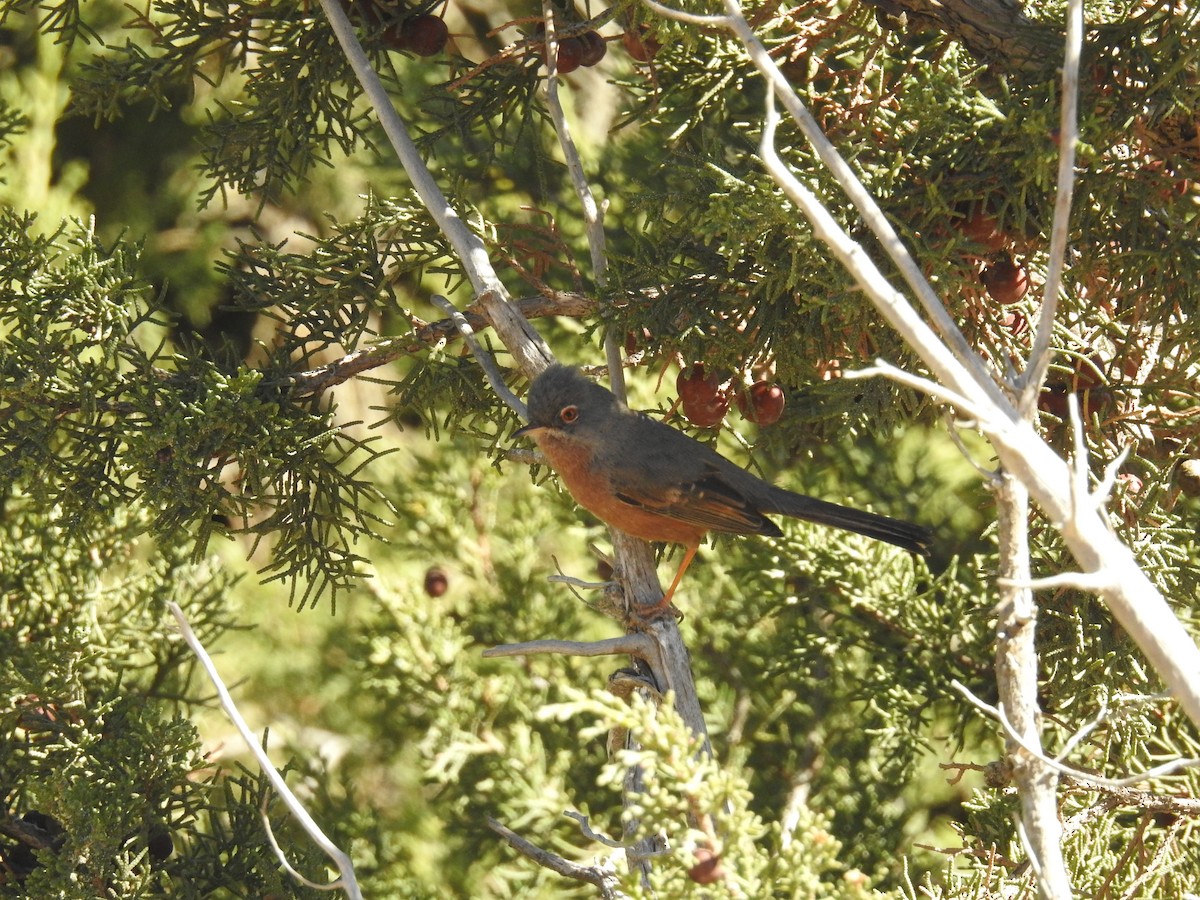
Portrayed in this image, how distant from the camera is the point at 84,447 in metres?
2.64

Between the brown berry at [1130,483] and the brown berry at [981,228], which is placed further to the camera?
the brown berry at [1130,483]

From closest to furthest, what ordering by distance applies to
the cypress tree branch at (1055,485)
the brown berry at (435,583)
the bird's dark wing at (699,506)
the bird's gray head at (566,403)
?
the cypress tree branch at (1055,485)
the bird's gray head at (566,403)
the bird's dark wing at (699,506)
the brown berry at (435,583)

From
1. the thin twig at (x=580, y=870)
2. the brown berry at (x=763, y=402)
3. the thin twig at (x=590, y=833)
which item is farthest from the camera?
the brown berry at (x=763, y=402)

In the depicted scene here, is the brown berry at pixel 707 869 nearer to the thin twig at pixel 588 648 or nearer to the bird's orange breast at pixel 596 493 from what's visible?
the thin twig at pixel 588 648

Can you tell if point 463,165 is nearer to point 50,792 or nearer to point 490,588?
point 490,588

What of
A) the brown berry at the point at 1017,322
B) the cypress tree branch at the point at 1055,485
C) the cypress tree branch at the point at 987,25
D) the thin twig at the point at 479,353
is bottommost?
the cypress tree branch at the point at 1055,485

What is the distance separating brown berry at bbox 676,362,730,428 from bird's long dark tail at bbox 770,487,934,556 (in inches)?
27.1

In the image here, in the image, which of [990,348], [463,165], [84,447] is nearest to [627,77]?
[463,165]

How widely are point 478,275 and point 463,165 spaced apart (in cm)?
197

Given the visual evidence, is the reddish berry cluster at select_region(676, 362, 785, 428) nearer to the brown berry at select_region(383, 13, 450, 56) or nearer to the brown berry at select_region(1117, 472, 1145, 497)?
the brown berry at select_region(1117, 472, 1145, 497)

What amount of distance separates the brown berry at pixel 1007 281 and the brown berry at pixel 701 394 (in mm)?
696

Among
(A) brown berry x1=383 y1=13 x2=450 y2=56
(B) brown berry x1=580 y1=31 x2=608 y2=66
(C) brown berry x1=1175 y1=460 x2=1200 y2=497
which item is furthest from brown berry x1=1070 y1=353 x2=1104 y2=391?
(A) brown berry x1=383 y1=13 x2=450 y2=56

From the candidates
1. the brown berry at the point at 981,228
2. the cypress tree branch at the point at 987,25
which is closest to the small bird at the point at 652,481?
the brown berry at the point at 981,228

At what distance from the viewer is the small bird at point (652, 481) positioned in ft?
10.4
